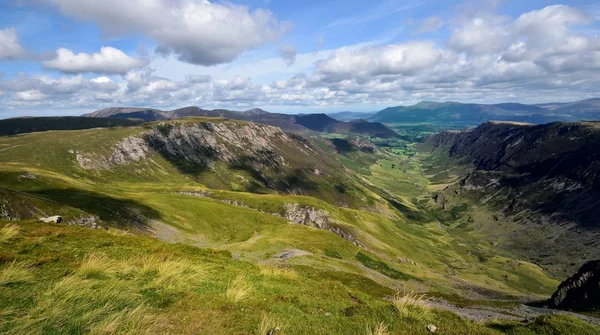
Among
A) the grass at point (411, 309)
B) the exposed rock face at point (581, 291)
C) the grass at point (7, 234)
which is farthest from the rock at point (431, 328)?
the exposed rock face at point (581, 291)

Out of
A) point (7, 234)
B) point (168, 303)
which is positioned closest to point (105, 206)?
point (7, 234)

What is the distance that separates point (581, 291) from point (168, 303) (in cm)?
7974

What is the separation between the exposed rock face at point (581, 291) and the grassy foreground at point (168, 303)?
2116 inches

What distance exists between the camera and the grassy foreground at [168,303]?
10859 mm

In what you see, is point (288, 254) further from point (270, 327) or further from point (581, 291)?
point (270, 327)

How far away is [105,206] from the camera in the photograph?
9562 centimetres

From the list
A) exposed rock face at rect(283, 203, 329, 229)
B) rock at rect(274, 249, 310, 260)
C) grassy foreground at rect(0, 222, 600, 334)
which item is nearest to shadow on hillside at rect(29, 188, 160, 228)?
rock at rect(274, 249, 310, 260)

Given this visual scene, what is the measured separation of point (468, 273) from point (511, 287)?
2072 centimetres

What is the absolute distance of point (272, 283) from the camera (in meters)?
22.8

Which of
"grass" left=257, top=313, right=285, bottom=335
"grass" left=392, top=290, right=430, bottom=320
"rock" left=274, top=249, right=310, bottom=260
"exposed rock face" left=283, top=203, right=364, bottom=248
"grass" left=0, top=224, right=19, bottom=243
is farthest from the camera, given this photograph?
"exposed rock face" left=283, top=203, right=364, bottom=248

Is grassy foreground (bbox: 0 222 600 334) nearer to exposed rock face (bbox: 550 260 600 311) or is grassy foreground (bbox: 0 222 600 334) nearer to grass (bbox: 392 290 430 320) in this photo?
grass (bbox: 392 290 430 320)

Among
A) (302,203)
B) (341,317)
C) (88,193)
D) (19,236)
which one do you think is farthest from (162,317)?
(302,203)

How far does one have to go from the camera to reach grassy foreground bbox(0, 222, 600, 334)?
10859mm

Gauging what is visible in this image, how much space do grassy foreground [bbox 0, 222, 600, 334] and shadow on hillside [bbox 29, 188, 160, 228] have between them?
240 ft
